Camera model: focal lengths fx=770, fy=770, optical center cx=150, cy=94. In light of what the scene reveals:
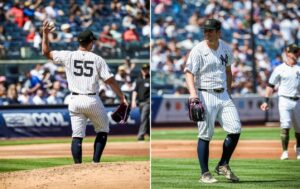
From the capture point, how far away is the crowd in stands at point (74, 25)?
23.8 meters

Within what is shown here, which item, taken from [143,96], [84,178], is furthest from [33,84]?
[84,178]

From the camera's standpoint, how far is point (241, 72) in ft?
84.7

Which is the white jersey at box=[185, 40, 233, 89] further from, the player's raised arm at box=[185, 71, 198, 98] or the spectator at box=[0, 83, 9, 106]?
the spectator at box=[0, 83, 9, 106]

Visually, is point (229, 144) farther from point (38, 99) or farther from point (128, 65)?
point (128, 65)

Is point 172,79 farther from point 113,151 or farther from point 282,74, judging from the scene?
point 282,74

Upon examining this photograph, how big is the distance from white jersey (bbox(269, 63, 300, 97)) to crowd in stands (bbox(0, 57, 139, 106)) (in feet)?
29.1

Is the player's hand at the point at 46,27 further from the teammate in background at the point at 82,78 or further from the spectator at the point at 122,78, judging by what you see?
the spectator at the point at 122,78

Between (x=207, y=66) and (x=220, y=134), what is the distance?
40.5ft

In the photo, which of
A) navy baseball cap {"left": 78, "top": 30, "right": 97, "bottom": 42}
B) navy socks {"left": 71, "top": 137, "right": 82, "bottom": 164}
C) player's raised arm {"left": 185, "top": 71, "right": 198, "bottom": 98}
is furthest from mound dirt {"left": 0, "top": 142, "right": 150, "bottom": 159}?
player's raised arm {"left": 185, "top": 71, "right": 198, "bottom": 98}

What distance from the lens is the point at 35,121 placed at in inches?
818

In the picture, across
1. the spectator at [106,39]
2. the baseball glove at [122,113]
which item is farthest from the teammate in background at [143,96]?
the baseball glove at [122,113]

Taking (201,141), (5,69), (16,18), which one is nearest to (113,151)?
(201,141)

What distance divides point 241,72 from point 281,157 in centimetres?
1315

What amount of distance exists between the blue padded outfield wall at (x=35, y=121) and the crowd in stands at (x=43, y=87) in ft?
1.33
